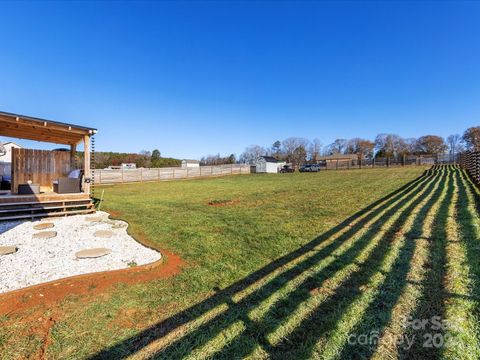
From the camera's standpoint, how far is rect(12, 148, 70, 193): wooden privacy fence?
8727mm

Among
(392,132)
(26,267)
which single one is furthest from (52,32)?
(392,132)

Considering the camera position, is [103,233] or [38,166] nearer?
[103,233]

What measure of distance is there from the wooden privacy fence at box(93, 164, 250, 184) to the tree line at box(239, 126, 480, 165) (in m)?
22.1

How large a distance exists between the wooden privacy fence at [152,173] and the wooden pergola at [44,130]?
7.87m

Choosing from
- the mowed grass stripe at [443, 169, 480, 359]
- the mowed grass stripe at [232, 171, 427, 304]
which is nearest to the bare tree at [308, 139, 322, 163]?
the mowed grass stripe at [232, 171, 427, 304]

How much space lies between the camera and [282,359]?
5.17 ft

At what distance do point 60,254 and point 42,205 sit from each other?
141 inches

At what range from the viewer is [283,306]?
2186 millimetres

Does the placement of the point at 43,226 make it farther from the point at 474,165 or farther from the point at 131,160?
the point at 131,160

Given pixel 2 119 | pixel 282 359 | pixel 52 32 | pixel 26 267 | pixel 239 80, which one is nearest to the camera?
pixel 282 359

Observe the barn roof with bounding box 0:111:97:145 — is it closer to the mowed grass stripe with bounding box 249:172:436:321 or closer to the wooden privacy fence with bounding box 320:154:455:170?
the mowed grass stripe with bounding box 249:172:436:321

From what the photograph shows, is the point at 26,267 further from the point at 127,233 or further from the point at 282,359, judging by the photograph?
the point at 282,359

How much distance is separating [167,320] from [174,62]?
1776 cm

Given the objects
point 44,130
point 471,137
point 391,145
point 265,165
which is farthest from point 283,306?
point 391,145
